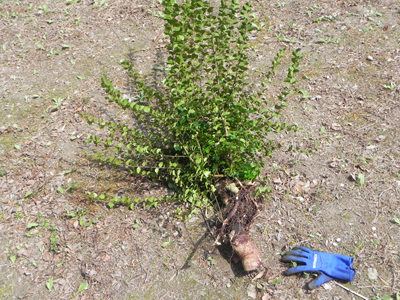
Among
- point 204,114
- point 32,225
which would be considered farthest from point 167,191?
point 32,225

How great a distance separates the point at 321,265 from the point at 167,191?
159cm

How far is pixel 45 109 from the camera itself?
15.3 feet

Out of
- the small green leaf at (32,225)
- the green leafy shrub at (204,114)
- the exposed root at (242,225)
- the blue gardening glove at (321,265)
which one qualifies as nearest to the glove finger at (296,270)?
the blue gardening glove at (321,265)

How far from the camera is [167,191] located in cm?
367

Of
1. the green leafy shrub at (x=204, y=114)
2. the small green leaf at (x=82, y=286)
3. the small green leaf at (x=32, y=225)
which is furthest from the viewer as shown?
the small green leaf at (x=32, y=225)

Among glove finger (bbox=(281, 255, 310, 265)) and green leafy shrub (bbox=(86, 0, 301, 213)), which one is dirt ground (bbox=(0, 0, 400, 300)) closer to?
glove finger (bbox=(281, 255, 310, 265))

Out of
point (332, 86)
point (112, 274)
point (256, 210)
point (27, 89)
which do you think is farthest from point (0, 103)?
point (332, 86)

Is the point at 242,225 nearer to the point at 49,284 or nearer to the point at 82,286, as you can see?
the point at 82,286

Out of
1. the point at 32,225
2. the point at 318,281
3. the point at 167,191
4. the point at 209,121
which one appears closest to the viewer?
the point at 318,281

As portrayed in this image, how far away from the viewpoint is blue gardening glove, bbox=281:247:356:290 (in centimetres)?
295

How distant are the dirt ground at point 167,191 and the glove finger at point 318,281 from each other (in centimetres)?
6

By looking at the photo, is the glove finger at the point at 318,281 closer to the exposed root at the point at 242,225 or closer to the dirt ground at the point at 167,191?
the dirt ground at the point at 167,191

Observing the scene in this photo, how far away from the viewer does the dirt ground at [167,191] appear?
3.08 m

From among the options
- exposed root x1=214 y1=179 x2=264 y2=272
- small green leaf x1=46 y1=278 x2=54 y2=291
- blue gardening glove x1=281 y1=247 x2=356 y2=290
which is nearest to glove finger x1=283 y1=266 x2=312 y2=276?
blue gardening glove x1=281 y1=247 x2=356 y2=290
